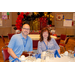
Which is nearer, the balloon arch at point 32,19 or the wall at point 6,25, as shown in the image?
the balloon arch at point 32,19

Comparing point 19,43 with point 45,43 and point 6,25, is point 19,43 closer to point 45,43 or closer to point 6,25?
point 45,43

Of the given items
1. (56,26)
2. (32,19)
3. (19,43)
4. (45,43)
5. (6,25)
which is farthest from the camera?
(56,26)

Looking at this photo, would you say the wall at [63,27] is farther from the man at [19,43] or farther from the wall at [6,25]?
the man at [19,43]

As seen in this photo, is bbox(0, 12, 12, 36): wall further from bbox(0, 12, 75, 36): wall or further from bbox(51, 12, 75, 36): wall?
bbox(51, 12, 75, 36): wall

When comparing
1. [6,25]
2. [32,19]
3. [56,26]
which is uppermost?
[32,19]

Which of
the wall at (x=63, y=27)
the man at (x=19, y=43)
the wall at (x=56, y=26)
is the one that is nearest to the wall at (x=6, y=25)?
the wall at (x=56, y=26)

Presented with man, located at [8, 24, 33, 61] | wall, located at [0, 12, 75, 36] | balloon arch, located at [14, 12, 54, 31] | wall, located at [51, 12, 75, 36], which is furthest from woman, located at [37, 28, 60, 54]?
wall, located at [51, 12, 75, 36]

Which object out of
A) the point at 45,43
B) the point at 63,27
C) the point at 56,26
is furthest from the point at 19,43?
the point at 63,27
